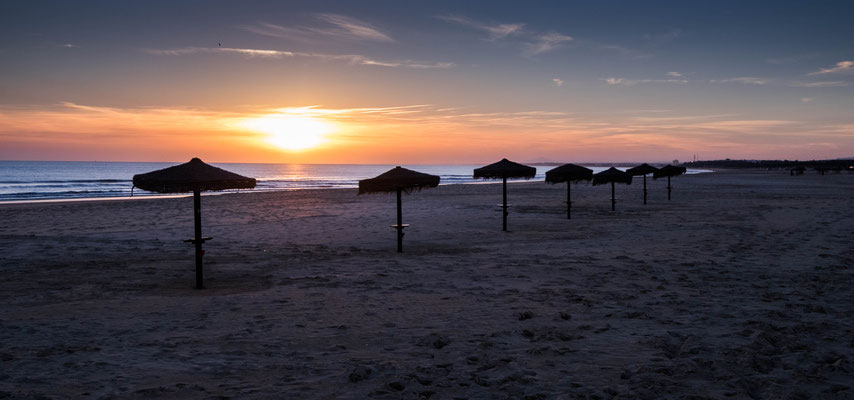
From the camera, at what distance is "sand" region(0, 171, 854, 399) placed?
422 centimetres

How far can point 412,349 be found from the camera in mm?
5000

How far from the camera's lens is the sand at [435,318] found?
422 centimetres

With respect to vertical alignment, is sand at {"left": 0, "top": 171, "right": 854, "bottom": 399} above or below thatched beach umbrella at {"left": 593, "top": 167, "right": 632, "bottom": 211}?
below

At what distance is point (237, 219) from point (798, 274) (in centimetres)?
1549

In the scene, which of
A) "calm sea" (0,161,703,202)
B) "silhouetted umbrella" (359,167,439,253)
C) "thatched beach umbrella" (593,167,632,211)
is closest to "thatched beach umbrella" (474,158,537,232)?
"silhouetted umbrella" (359,167,439,253)

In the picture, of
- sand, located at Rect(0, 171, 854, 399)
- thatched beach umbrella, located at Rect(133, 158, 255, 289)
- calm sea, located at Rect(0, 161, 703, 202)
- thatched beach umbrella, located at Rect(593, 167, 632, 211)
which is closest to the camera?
sand, located at Rect(0, 171, 854, 399)

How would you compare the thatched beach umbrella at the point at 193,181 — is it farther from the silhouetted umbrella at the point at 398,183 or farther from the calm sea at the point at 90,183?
the calm sea at the point at 90,183

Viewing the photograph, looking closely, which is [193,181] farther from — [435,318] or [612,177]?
[612,177]

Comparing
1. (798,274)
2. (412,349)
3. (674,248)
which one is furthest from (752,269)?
(412,349)

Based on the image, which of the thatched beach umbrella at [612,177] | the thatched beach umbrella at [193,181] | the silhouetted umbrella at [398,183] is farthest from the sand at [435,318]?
the thatched beach umbrella at [612,177]

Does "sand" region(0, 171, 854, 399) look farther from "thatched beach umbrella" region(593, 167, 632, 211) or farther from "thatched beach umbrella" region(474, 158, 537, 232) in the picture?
"thatched beach umbrella" region(593, 167, 632, 211)

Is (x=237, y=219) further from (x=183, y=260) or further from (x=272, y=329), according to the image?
(x=272, y=329)

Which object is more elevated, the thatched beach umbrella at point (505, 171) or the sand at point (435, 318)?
the thatched beach umbrella at point (505, 171)

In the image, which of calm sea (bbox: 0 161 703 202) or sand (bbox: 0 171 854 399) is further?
calm sea (bbox: 0 161 703 202)
